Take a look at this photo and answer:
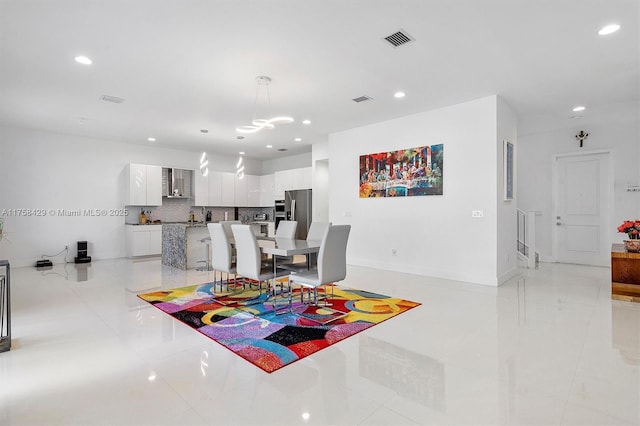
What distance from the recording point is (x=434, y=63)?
3.89 meters

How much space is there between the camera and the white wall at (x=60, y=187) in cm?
Result: 679

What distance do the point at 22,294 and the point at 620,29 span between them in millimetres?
7837

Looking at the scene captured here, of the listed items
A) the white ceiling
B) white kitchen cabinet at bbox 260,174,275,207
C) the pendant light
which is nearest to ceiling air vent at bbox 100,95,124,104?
the white ceiling

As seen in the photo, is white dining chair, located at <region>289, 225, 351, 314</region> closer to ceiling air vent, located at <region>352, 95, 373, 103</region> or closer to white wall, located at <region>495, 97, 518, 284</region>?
ceiling air vent, located at <region>352, 95, 373, 103</region>

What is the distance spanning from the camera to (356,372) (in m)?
2.37

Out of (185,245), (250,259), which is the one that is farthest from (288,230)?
(185,245)

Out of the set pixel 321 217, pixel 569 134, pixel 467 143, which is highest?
pixel 569 134

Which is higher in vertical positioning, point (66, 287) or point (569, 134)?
point (569, 134)

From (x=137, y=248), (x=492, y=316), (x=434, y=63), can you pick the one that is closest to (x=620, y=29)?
(x=434, y=63)

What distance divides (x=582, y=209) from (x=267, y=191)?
7976mm

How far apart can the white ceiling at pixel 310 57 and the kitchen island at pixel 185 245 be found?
215 centimetres

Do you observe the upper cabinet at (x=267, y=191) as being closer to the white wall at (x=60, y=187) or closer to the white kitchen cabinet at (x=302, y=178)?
the white kitchen cabinet at (x=302, y=178)

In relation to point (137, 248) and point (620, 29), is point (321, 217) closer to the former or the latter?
point (137, 248)

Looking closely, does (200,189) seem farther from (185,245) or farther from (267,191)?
(185,245)
